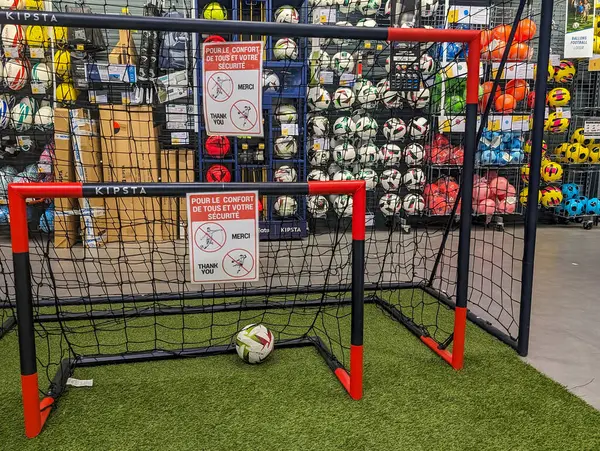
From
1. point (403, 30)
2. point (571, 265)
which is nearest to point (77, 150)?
point (403, 30)

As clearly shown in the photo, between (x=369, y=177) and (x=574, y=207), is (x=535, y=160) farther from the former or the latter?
(x=574, y=207)

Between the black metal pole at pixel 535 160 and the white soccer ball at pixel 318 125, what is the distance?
127 inches

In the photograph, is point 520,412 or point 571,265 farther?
Answer: point 571,265

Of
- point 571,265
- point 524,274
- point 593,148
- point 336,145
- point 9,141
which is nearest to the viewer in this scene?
point 524,274

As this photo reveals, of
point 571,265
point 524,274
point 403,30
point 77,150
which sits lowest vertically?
point 571,265

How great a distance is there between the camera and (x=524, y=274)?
229 cm

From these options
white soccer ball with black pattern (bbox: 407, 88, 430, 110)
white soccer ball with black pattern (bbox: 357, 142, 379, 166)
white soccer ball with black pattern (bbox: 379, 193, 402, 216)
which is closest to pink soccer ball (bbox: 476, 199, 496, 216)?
white soccer ball with black pattern (bbox: 379, 193, 402, 216)

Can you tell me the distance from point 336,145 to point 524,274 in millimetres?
3539

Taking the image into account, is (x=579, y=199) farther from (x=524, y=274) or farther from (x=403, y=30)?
(x=403, y=30)

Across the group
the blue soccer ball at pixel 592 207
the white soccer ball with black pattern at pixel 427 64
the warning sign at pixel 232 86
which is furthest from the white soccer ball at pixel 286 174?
the blue soccer ball at pixel 592 207

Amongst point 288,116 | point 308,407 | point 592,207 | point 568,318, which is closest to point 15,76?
point 288,116

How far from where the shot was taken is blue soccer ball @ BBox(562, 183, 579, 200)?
6.32 metres

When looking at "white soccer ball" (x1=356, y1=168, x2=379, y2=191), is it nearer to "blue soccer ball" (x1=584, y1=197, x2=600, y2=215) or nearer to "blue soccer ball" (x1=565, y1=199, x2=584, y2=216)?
"blue soccer ball" (x1=565, y1=199, x2=584, y2=216)

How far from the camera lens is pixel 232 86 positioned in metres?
1.85
